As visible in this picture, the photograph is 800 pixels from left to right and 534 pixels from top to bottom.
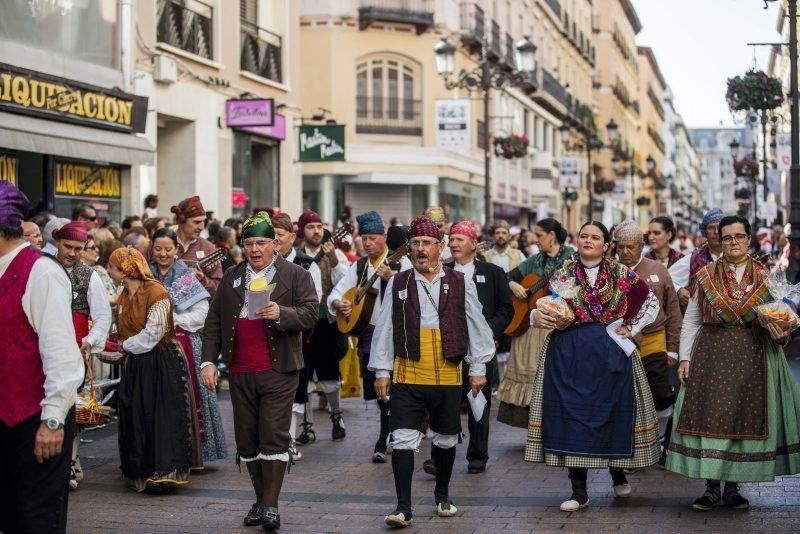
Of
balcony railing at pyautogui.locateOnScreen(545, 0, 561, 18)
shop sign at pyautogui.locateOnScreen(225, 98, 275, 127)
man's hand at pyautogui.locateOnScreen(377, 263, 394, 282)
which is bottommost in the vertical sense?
man's hand at pyautogui.locateOnScreen(377, 263, 394, 282)

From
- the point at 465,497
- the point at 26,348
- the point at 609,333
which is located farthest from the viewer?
the point at 465,497

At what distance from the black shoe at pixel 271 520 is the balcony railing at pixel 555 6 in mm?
48349

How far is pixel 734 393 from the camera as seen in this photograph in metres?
7.52

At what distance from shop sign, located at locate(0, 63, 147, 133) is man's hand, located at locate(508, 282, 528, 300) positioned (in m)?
7.91

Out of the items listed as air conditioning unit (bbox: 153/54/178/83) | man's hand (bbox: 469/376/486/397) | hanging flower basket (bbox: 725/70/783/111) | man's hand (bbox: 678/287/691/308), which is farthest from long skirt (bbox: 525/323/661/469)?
hanging flower basket (bbox: 725/70/783/111)

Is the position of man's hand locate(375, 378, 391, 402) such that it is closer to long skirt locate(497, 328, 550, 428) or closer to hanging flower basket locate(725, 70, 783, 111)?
long skirt locate(497, 328, 550, 428)

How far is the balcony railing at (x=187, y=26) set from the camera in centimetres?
1988

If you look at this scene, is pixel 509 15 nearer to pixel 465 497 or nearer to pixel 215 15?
pixel 215 15

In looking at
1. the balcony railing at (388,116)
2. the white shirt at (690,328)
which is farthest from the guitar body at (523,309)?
the balcony railing at (388,116)

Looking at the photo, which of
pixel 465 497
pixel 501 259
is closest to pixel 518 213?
pixel 501 259

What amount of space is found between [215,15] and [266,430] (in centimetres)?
1562

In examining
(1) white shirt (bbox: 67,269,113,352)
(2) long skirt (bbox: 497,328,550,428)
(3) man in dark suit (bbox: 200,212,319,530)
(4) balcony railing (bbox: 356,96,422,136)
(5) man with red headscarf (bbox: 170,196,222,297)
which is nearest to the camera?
(3) man in dark suit (bbox: 200,212,319,530)

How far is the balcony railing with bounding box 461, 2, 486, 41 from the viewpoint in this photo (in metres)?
36.9

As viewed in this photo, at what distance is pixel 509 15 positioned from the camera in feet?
146
